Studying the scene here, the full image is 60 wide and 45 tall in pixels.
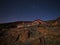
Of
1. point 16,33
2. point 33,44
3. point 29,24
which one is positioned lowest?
point 33,44

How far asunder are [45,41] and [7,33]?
7.21 ft

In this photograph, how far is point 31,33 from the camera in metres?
7.51

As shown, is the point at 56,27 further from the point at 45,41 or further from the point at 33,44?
the point at 33,44

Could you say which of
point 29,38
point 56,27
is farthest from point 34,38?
point 56,27

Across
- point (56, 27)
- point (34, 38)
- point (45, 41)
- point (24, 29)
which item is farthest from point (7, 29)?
point (56, 27)

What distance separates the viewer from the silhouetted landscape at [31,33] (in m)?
7.13

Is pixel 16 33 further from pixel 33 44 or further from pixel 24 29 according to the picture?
pixel 33 44

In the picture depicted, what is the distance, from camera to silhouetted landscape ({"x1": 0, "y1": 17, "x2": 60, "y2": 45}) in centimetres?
713

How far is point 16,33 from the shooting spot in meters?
7.73

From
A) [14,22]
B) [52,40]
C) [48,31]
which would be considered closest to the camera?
[52,40]

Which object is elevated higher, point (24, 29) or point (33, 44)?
point (24, 29)

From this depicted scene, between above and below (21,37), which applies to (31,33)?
above

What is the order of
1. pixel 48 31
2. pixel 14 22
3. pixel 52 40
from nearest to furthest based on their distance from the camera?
pixel 52 40 < pixel 48 31 < pixel 14 22

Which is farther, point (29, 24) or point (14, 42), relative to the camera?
point (29, 24)
